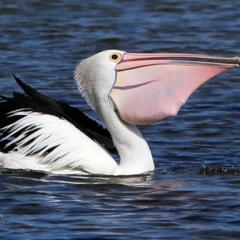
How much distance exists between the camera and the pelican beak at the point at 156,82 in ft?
24.3

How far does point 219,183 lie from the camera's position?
726 centimetres

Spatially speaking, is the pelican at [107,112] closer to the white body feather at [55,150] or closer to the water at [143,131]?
Result: the white body feather at [55,150]

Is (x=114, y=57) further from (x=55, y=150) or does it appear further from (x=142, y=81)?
(x=55, y=150)

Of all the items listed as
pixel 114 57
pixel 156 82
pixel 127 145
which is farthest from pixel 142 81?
pixel 127 145

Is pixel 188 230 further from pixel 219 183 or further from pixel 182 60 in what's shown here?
pixel 182 60

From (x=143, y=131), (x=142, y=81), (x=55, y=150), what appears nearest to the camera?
(x=55, y=150)

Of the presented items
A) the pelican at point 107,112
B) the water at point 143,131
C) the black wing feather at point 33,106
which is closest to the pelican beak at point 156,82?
the pelican at point 107,112

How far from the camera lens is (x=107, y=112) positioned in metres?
7.59

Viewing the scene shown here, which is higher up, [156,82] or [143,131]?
[156,82]

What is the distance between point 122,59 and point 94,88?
0.97 ft

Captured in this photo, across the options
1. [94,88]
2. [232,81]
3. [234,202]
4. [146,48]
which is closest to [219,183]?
[234,202]

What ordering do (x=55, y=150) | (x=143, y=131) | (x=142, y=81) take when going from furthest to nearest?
(x=143, y=131) → (x=142, y=81) → (x=55, y=150)

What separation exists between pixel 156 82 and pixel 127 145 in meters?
0.50

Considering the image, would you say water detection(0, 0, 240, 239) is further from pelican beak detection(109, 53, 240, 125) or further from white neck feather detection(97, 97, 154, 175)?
pelican beak detection(109, 53, 240, 125)
